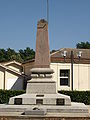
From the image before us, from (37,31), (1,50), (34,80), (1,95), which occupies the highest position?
(1,50)

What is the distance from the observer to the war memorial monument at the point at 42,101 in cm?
906

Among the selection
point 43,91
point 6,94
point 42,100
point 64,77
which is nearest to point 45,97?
point 42,100

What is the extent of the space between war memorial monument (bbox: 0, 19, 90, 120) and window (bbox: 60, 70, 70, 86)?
15.1m

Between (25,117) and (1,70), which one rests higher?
(1,70)

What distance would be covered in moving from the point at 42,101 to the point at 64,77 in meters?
16.3

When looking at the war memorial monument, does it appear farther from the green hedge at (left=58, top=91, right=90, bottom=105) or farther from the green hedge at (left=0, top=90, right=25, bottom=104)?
the green hedge at (left=58, top=91, right=90, bottom=105)

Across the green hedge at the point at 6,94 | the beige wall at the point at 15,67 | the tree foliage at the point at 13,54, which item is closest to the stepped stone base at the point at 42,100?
the green hedge at the point at 6,94

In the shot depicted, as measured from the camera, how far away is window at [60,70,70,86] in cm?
A: 2724

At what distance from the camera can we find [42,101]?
1108 cm

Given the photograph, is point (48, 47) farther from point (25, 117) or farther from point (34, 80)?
point (25, 117)

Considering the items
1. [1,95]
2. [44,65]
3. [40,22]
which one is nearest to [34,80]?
[44,65]

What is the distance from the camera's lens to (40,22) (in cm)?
1276

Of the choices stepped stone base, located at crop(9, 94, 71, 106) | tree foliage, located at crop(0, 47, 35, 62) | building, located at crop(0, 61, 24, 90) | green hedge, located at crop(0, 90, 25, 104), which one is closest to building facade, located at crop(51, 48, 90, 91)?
building, located at crop(0, 61, 24, 90)

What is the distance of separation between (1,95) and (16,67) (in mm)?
14459
